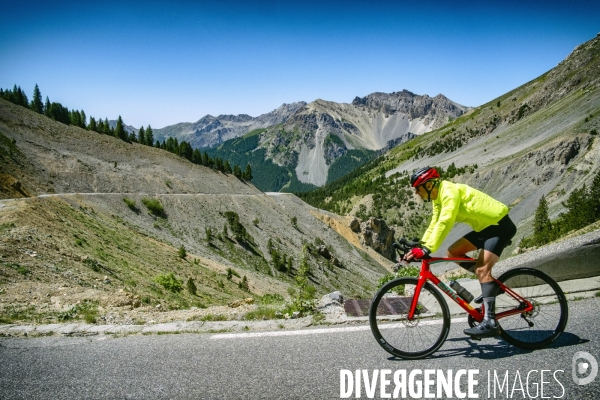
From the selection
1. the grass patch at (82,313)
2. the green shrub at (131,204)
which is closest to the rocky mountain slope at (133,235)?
the grass patch at (82,313)

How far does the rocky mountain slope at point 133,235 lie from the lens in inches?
497

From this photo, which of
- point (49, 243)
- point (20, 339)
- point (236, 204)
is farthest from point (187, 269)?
point (236, 204)

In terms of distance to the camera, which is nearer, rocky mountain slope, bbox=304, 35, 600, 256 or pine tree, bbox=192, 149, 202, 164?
rocky mountain slope, bbox=304, 35, 600, 256

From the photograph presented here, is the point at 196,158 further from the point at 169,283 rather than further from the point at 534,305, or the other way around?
the point at 534,305

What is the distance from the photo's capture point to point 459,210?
18.5 feet

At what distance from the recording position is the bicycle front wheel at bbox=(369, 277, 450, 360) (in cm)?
543

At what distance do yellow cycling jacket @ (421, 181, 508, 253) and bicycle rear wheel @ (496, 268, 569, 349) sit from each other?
111cm

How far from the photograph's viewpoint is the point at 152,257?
29.5m

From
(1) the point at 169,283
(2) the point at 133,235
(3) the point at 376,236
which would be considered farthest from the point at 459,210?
(3) the point at 376,236

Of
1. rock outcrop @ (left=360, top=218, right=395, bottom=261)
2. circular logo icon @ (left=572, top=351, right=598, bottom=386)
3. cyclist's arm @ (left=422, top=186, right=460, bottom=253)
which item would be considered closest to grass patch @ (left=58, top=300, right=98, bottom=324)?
cyclist's arm @ (left=422, top=186, right=460, bottom=253)

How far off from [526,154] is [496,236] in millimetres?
114645

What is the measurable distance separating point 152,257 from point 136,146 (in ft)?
208

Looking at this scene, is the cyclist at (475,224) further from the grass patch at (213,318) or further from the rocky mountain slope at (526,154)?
the rocky mountain slope at (526,154)

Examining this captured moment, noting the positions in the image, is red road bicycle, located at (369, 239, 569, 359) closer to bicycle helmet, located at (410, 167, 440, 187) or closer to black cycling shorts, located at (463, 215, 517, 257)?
A: black cycling shorts, located at (463, 215, 517, 257)
